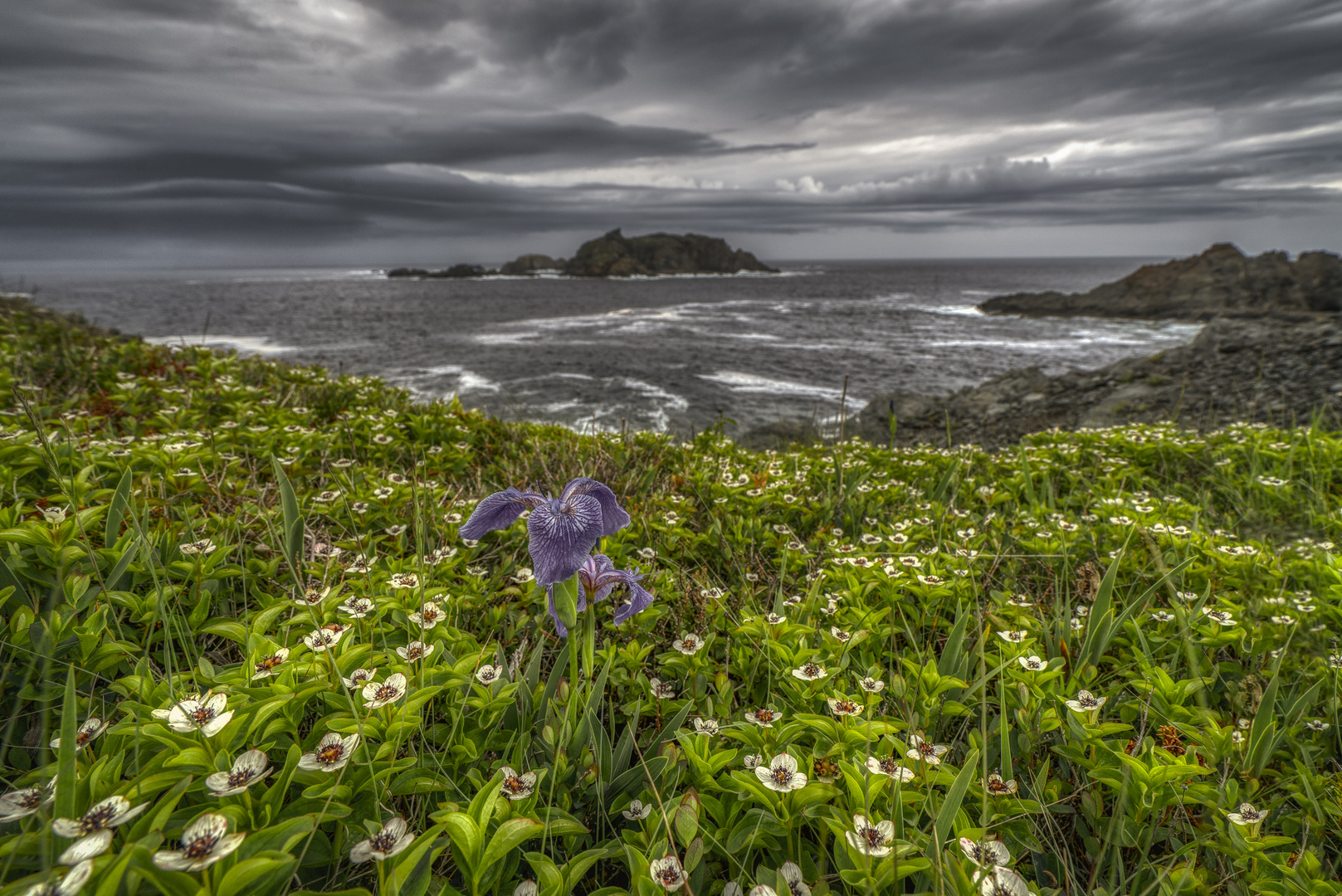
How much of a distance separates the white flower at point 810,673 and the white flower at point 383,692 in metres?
1.14

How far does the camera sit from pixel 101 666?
66.1 inches

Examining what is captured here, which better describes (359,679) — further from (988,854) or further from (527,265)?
(527,265)

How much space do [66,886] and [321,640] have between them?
84 cm

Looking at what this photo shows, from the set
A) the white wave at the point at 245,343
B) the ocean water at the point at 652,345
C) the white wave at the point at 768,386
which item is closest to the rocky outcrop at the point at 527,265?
the ocean water at the point at 652,345

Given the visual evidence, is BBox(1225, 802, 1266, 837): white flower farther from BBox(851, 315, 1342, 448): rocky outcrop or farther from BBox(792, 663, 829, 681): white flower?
BBox(851, 315, 1342, 448): rocky outcrop

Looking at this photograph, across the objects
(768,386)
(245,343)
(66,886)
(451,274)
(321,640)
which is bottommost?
(768,386)

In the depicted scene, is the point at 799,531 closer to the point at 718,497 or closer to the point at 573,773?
the point at 718,497

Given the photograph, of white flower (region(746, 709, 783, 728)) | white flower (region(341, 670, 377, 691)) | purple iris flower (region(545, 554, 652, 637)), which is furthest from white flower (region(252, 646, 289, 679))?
white flower (region(746, 709, 783, 728))

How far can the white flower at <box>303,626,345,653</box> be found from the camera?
1690mm

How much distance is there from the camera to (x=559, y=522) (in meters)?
1.60

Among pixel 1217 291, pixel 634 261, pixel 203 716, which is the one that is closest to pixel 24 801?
pixel 203 716

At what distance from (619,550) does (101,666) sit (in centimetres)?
189

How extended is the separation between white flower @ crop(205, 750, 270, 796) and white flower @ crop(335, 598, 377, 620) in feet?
2.29

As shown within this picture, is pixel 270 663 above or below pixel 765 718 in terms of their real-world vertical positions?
above
